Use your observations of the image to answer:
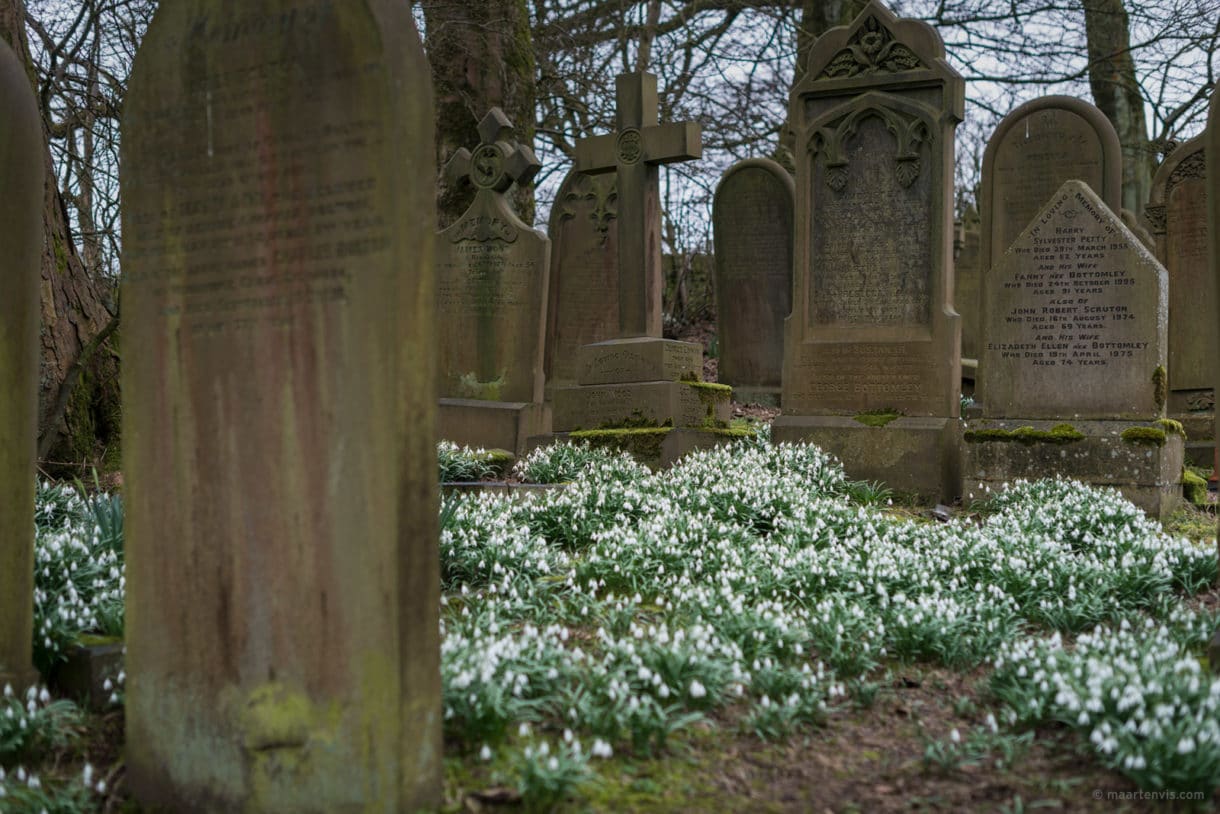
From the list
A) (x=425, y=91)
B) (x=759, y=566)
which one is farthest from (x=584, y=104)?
(x=425, y=91)

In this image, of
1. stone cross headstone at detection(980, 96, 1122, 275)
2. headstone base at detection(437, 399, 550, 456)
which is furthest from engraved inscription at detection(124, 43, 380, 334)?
stone cross headstone at detection(980, 96, 1122, 275)

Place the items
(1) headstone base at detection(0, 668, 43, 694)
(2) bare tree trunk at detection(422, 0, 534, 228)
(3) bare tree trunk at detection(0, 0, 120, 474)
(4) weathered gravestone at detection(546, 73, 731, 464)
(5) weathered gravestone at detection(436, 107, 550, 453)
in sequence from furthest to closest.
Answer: (2) bare tree trunk at detection(422, 0, 534, 228), (5) weathered gravestone at detection(436, 107, 550, 453), (4) weathered gravestone at detection(546, 73, 731, 464), (3) bare tree trunk at detection(0, 0, 120, 474), (1) headstone base at detection(0, 668, 43, 694)

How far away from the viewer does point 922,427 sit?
9.33m

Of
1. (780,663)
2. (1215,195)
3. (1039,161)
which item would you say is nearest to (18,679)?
(780,663)

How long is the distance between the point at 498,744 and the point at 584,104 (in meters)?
15.9

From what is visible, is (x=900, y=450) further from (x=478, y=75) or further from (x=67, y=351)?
(x=478, y=75)

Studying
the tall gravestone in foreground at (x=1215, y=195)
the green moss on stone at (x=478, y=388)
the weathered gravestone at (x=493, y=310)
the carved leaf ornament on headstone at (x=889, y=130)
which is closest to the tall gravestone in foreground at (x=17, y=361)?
the tall gravestone in foreground at (x=1215, y=195)

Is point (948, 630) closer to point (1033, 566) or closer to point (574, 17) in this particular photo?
point (1033, 566)

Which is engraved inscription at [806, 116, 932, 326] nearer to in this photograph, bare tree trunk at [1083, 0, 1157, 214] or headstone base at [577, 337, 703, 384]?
headstone base at [577, 337, 703, 384]

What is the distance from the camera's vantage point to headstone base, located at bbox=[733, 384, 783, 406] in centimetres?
1614

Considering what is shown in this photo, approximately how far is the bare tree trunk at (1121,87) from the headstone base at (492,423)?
12.0 metres

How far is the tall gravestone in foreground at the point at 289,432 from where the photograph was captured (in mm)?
3158

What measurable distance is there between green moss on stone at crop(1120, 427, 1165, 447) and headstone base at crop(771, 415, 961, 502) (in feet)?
4.87

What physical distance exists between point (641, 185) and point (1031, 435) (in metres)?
4.85
